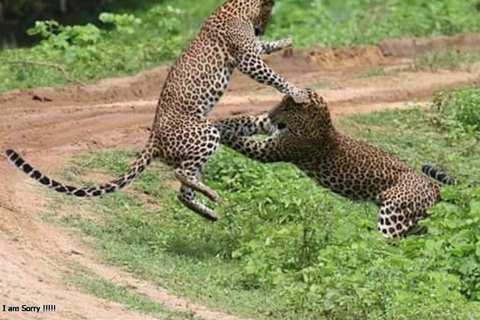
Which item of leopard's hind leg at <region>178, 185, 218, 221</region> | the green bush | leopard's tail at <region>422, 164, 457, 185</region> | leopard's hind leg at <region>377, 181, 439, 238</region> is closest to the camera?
leopard's hind leg at <region>178, 185, 218, 221</region>

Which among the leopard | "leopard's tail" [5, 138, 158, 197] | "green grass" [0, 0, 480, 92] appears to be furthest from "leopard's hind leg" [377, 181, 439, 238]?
"green grass" [0, 0, 480, 92]

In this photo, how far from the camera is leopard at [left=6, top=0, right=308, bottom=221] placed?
12.7 metres

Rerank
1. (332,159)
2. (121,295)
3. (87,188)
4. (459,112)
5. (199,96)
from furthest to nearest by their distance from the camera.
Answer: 1. (459,112)
2. (332,159)
3. (199,96)
4. (87,188)
5. (121,295)

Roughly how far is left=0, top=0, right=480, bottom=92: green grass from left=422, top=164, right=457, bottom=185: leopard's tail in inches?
235

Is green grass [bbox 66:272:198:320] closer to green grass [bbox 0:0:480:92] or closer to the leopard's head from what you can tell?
the leopard's head

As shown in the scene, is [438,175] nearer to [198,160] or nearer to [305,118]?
[305,118]

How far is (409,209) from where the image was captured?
13148 millimetres

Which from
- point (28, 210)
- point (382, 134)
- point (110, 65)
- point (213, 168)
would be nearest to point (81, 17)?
point (110, 65)

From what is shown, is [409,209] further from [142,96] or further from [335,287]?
[142,96]

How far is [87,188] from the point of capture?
12430 millimetres

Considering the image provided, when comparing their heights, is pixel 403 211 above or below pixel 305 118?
below

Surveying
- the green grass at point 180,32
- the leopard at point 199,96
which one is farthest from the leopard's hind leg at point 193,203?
the green grass at point 180,32

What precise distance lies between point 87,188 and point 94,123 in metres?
3.68

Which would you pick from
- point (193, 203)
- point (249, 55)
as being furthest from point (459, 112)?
point (193, 203)
